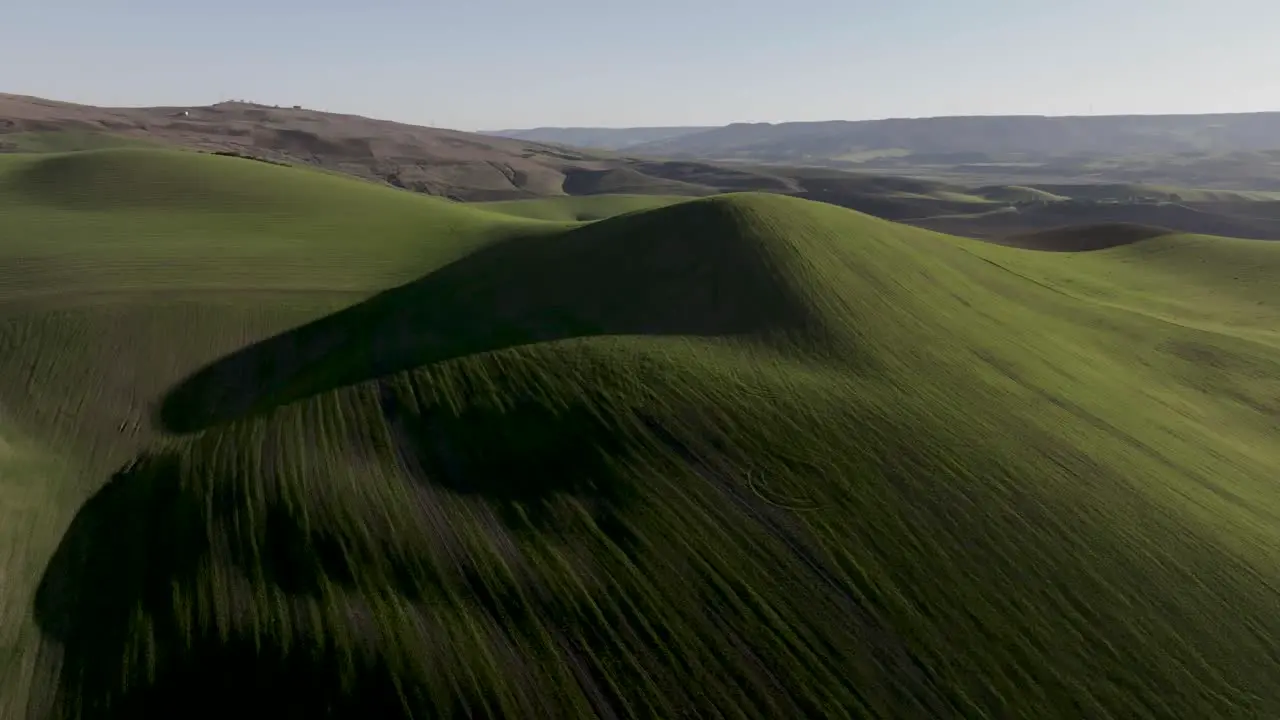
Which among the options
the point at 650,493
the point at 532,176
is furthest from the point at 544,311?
the point at 532,176

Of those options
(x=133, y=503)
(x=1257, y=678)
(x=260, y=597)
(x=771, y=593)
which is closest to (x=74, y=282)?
(x=133, y=503)

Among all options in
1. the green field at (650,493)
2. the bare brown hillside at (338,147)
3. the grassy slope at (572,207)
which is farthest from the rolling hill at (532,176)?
the green field at (650,493)

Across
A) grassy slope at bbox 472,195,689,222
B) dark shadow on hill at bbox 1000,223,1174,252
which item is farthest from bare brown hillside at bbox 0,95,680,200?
dark shadow on hill at bbox 1000,223,1174,252

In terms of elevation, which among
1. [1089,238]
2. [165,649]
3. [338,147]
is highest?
[338,147]

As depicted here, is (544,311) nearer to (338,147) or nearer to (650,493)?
(650,493)

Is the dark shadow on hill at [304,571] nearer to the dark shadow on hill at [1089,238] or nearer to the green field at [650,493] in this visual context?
the green field at [650,493]

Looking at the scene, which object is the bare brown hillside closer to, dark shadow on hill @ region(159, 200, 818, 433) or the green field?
dark shadow on hill @ region(159, 200, 818, 433)
